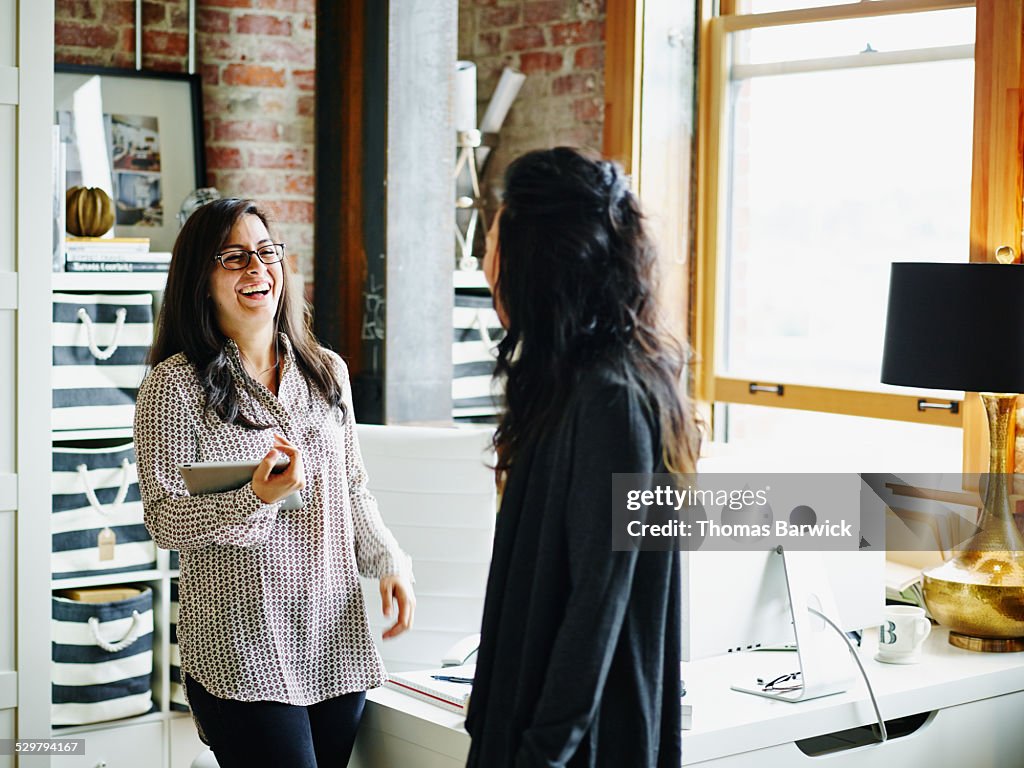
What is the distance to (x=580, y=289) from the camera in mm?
1368

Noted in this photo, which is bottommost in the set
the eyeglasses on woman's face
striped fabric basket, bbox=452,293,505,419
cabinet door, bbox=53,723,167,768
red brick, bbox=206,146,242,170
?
cabinet door, bbox=53,723,167,768

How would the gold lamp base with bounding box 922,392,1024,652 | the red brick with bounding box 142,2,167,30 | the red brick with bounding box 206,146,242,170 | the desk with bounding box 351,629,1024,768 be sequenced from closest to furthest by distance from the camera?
the desk with bounding box 351,629,1024,768, the gold lamp base with bounding box 922,392,1024,652, the red brick with bounding box 142,2,167,30, the red brick with bounding box 206,146,242,170

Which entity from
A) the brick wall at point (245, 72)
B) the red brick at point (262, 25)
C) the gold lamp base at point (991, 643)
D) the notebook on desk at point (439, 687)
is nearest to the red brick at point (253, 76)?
the brick wall at point (245, 72)

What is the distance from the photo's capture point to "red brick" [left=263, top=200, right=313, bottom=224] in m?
3.65

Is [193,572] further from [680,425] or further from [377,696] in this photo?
[680,425]

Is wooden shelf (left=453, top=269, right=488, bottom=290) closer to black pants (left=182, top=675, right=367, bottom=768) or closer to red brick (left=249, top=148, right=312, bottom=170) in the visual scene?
red brick (left=249, top=148, right=312, bottom=170)

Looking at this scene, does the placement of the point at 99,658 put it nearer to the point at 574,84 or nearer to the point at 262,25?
the point at 262,25

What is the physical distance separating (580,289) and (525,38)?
8.83ft

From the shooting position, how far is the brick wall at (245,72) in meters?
3.44

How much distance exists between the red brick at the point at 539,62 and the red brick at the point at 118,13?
4.02 ft

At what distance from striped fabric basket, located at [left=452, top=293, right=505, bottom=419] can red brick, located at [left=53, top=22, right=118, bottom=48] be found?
126 centimetres

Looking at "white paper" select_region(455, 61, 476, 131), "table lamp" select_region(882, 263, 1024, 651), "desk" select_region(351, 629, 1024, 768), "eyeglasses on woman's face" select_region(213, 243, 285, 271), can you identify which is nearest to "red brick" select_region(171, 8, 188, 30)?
"white paper" select_region(455, 61, 476, 131)

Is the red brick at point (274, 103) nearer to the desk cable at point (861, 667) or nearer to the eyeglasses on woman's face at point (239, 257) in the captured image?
the eyeglasses on woman's face at point (239, 257)

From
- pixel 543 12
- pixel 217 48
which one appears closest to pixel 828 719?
pixel 543 12
